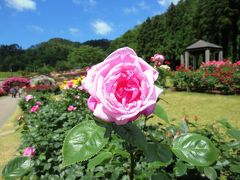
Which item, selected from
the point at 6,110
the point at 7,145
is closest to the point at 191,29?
the point at 6,110

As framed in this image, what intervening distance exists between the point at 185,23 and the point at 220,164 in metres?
45.3

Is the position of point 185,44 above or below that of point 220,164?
above

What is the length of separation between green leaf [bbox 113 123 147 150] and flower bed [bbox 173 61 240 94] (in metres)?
12.2

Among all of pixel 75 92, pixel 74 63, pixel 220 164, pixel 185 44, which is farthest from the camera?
pixel 74 63

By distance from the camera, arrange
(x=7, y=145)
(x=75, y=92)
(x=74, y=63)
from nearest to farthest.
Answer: (x=75, y=92), (x=7, y=145), (x=74, y=63)

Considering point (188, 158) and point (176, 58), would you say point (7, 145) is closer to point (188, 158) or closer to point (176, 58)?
point (188, 158)

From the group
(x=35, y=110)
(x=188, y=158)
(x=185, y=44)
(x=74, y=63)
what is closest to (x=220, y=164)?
(x=188, y=158)

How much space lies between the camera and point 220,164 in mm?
2135

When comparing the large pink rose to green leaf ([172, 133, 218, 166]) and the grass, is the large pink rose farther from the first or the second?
the grass

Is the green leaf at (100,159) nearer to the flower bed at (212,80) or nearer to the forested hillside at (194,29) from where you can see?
the flower bed at (212,80)

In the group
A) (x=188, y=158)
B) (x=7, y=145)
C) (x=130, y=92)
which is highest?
(x=130, y=92)

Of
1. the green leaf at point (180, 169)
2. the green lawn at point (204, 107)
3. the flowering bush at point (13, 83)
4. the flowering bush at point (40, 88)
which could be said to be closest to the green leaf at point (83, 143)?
the green leaf at point (180, 169)

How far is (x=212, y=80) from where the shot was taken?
12.9 metres

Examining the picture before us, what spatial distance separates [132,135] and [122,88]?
0.12 metres
